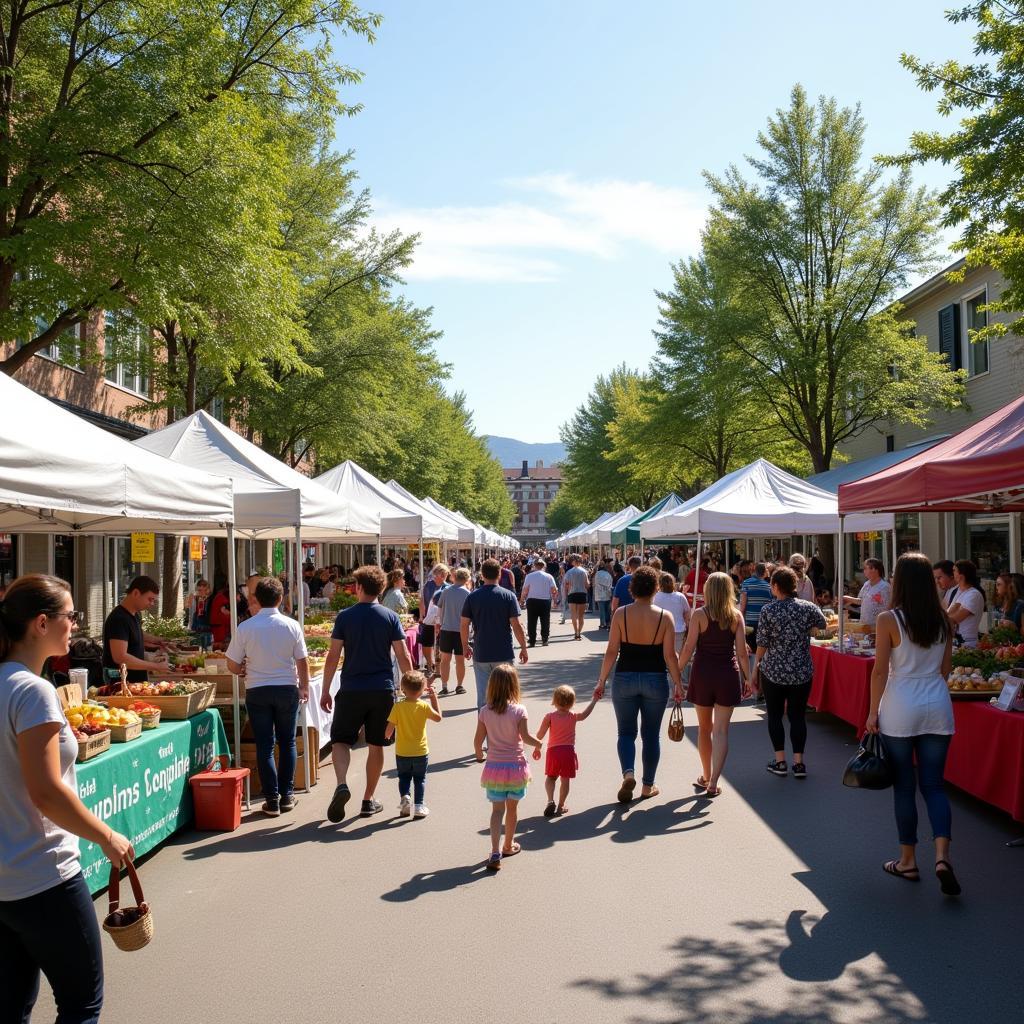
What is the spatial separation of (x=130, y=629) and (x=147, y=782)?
1857mm

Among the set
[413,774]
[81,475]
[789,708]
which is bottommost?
[413,774]

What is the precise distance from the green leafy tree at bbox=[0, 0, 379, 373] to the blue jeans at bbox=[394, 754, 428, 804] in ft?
24.3

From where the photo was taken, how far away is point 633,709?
316 inches

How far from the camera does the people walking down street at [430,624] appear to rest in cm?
1514

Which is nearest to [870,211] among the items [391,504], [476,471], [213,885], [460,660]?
[391,504]

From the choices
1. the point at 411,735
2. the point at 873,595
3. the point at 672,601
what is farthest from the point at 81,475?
the point at 873,595

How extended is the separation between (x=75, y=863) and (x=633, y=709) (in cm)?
548

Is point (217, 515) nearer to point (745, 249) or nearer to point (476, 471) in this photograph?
point (745, 249)

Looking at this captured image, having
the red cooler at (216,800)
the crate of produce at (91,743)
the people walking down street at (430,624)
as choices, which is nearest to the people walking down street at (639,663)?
the red cooler at (216,800)

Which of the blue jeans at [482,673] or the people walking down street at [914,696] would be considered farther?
the blue jeans at [482,673]

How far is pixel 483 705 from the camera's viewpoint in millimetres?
8703

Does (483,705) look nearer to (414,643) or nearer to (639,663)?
(639,663)

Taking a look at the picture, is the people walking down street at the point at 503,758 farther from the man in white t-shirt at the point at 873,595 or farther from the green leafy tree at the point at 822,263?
the green leafy tree at the point at 822,263

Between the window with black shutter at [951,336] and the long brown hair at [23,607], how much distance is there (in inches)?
971
